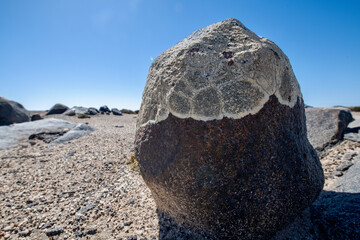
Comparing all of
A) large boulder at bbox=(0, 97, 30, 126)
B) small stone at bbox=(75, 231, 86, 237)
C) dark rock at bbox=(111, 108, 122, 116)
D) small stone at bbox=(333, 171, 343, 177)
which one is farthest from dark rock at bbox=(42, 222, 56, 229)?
dark rock at bbox=(111, 108, 122, 116)

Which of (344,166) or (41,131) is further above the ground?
(41,131)

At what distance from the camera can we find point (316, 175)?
2.46 metres

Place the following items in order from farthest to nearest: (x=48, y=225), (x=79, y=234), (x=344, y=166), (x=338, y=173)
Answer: (x=344, y=166) → (x=338, y=173) → (x=48, y=225) → (x=79, y=234)

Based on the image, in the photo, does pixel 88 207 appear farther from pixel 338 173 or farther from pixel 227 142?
pixel 338 173

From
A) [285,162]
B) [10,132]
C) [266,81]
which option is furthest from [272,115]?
[10,132]

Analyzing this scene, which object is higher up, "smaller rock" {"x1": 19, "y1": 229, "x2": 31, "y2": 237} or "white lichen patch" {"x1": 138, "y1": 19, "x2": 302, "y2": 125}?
"white lichen patch" {"x1": 138, "y1": 19, "x2": 302, "y2": 125}

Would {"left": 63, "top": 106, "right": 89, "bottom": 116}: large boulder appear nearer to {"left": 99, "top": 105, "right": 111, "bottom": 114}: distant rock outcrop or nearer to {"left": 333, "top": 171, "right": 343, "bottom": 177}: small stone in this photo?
{"left": 99, "top": 105, "right": 111, "bottom": 114}: distant rock outcrop

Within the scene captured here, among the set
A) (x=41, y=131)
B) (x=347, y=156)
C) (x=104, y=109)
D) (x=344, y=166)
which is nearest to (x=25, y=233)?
(x=344, y=166)

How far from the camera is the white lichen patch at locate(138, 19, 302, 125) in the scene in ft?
6.54

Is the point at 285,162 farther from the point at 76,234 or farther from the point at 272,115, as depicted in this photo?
the point at 76,234

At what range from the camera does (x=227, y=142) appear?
6.48ft

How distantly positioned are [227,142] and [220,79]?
0.62 metres

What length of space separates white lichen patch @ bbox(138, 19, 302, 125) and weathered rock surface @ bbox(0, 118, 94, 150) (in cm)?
611

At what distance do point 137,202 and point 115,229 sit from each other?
1.84ft
